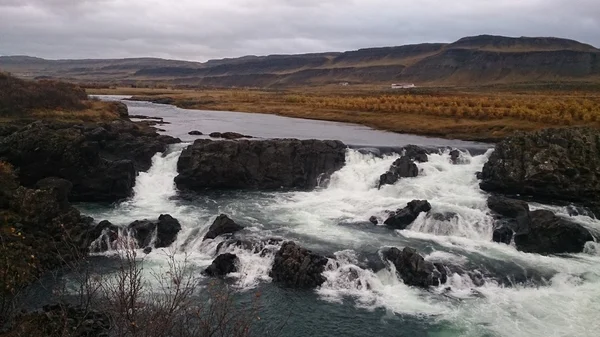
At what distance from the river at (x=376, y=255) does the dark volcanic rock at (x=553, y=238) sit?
75 centimetres

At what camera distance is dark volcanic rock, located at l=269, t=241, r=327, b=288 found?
2408cm

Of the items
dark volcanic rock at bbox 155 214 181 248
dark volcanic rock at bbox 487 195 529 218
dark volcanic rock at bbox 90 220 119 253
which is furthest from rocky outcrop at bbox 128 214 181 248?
dark volcanic rock at bbox 487 195 529 218

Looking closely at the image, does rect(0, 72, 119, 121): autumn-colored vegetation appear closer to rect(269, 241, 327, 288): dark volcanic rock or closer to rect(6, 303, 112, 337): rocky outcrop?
rect(269, 241, 327, 288): dark volcanic rock

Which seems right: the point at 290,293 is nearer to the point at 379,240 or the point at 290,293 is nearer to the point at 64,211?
the point at 379,240

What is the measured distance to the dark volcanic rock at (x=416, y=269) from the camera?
79.7 feet

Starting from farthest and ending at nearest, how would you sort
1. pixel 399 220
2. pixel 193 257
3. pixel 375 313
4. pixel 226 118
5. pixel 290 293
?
pixel 226 118
pixel 399 220
pixel 193 257
pixel 290 293
pixel 375 313

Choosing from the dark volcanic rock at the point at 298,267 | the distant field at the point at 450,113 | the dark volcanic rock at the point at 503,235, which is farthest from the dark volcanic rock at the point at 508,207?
the distant field at the point at 450,113

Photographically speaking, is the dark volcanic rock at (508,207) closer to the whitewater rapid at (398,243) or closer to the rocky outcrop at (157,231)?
the whitewater rapid at (398,243)

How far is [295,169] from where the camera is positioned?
4272 cm

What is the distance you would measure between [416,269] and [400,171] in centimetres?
1726

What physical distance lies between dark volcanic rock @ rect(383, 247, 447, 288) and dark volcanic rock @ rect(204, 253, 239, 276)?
803 centimetres

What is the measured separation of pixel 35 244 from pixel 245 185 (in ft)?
61.6

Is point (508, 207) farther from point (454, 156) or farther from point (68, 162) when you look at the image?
point (68, 162)

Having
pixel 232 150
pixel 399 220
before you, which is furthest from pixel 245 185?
pixel 399 220
